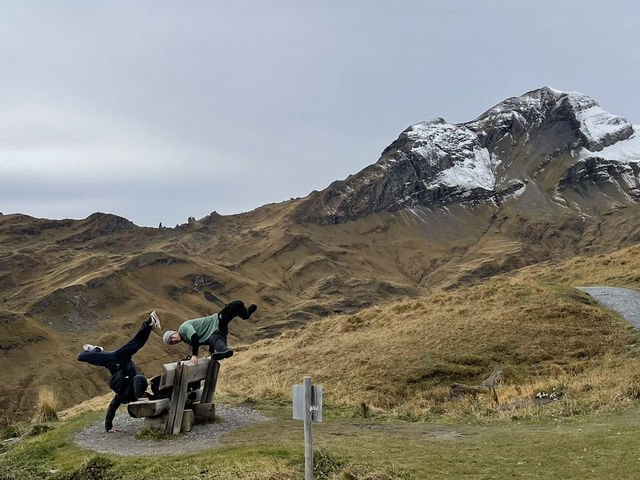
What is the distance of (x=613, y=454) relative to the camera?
8227 millimetres

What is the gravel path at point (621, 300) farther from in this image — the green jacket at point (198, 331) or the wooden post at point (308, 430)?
the wooden post at point (308, 430)

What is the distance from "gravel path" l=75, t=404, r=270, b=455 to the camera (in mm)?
10625

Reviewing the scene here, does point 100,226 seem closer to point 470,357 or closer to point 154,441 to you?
point 470,357

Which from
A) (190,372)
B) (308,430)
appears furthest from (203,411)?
(308,430)

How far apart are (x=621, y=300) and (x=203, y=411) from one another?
64.8 feet

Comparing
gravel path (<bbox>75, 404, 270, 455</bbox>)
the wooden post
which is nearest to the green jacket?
gravel path (<bbox>75, 404, 270, 455</bbox>)

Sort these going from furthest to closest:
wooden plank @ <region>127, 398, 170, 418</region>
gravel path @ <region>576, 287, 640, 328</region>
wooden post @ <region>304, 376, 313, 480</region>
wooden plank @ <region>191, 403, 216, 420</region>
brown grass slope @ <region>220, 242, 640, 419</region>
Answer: gravel path @ <region>576, 287, 640, 328</region>
brown grass slope @ <region>220, 242, 640, 419</region>
wooden plank @ <region>191, 403, 216, 420</region>
wooden plank @ <region>127, 398, 170, 418</region>
wooden post @ <region>304, 376, 313, 480</region>

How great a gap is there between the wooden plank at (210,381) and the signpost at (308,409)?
599 centimetres

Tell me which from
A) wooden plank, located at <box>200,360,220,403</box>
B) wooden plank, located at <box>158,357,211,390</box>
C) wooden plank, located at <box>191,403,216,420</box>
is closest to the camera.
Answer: wooden plank, located at <box>158,357,211,390</box>

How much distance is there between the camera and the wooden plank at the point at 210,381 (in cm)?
1282

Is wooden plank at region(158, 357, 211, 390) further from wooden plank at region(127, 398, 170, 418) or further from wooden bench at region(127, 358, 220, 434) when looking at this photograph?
wooden plank at region(127, 398, 170, 418)

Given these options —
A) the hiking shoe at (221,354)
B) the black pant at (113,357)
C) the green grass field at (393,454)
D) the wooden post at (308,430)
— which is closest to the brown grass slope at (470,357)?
the green grass field at (393,454)

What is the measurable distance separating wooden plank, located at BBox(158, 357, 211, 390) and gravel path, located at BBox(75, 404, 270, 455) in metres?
1.05

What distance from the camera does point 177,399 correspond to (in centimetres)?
1177
